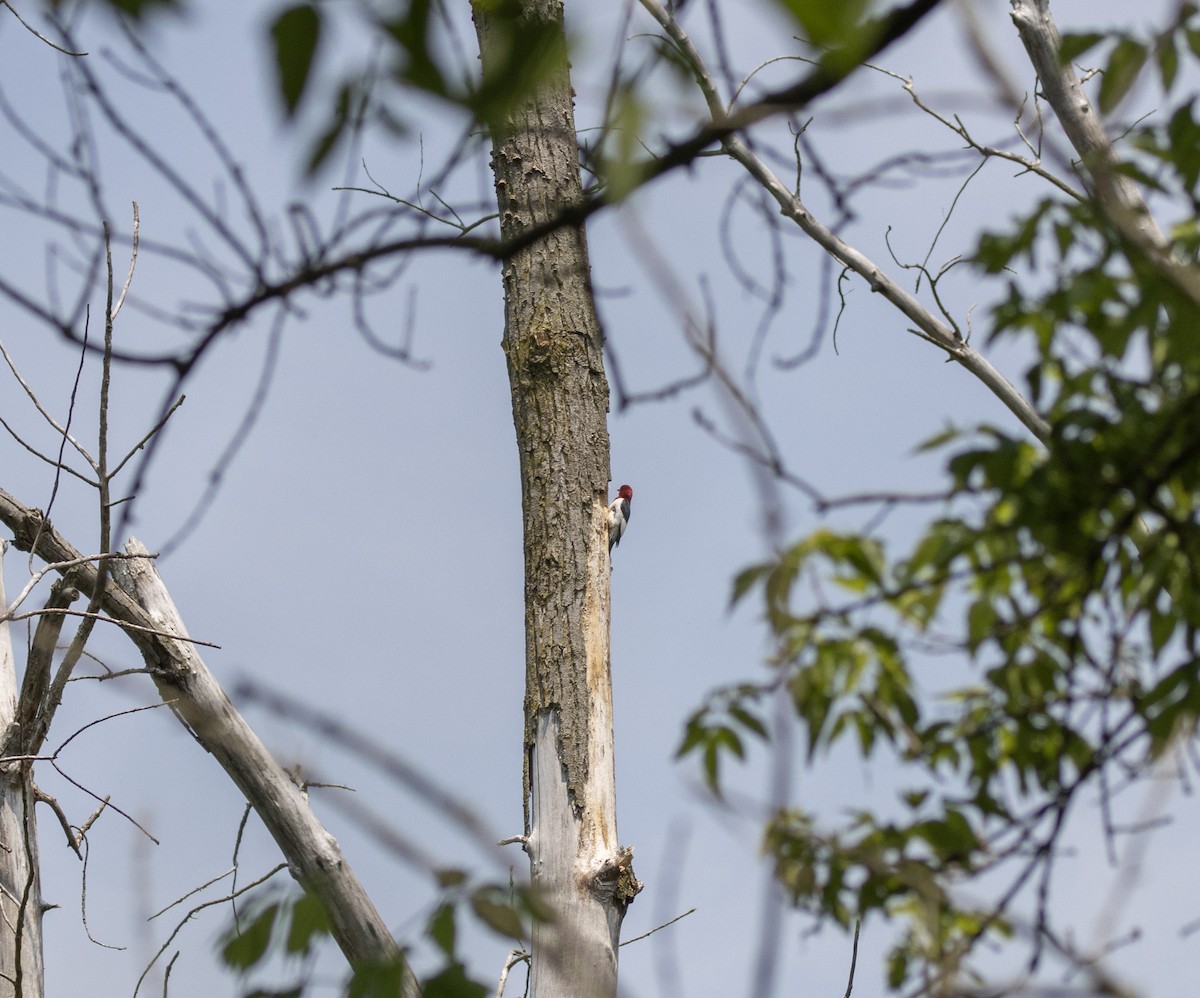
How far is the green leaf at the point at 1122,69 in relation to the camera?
1.48 meters

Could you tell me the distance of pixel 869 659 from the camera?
1396mm

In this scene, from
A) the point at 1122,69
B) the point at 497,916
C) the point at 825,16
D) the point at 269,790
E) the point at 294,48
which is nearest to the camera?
the point at 825,16

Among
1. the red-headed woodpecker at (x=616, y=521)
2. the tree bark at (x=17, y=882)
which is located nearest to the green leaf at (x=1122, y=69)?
the red-headed woodpecker at (x=616, y=521)

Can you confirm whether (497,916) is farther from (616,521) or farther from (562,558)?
(616,521)

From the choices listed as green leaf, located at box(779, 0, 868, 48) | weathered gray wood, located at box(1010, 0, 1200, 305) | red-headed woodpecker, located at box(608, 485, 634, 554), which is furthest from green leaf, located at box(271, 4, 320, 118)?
red-headed woodpecker, located at box(608, 485, 634, 554)

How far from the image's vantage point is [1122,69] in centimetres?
148

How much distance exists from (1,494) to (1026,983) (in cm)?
337

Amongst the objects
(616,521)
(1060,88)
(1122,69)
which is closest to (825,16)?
(1122,69)

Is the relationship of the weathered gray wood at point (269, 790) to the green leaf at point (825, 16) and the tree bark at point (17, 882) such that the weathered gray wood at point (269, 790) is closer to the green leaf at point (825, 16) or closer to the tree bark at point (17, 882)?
the tree bark at point (17, 882)

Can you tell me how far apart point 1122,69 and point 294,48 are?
4.10ft

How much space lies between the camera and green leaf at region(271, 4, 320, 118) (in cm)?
63

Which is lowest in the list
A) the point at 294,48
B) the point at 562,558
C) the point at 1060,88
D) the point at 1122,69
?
the point at 294,48

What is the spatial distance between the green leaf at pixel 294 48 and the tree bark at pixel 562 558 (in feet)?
8.34

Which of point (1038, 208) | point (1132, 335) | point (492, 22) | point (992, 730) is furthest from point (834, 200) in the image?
point (492, 22)
